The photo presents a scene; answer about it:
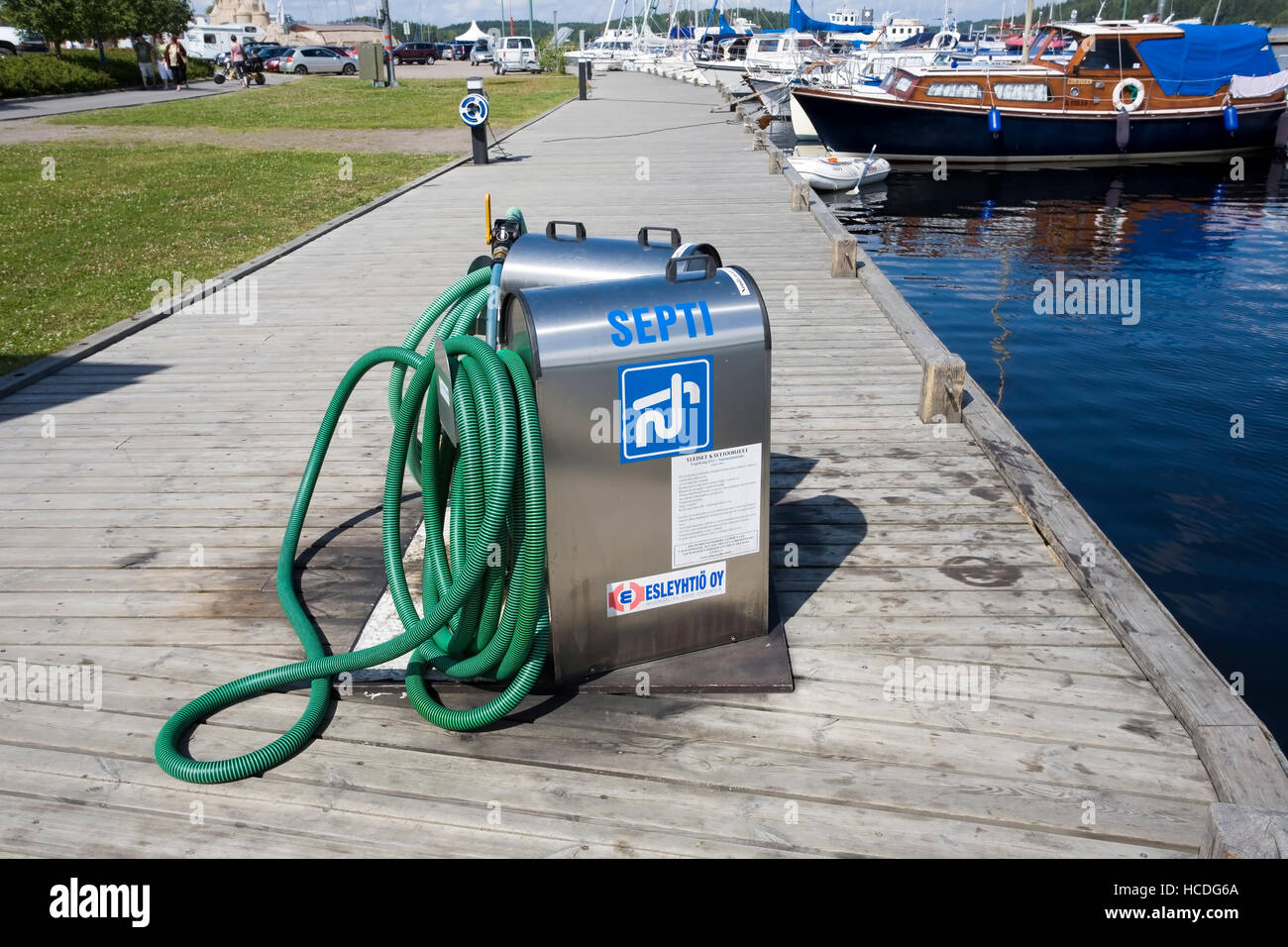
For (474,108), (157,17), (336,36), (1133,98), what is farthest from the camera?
(336,36)

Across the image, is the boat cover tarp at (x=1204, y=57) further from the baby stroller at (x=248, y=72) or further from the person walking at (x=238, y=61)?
the person walking at (x=238, y=61)

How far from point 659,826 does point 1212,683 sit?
2.03 meters

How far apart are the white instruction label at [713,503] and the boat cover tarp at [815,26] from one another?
5942cm

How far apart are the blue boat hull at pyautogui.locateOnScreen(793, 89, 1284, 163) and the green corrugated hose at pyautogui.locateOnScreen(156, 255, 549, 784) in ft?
85.3

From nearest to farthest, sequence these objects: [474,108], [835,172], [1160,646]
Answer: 1. [1160,646]
2. [474,108]
3. [835,172]

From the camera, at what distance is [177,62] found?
41.6 metres

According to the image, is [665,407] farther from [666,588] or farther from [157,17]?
[157,17]

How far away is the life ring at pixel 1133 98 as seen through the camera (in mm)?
27703

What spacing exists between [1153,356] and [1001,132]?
16.8 m

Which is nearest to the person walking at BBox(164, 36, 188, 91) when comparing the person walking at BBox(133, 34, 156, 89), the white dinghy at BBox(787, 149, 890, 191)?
the person walking at BBox(133, 34, 156, 89)

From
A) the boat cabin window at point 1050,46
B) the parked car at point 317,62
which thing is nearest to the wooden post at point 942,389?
the boat cabin window at point 1050,46

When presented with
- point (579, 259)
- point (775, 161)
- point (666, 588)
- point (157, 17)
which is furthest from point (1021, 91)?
point (157, 17)

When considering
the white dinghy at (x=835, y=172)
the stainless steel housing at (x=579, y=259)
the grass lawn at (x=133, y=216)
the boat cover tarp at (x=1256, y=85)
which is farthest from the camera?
the boat cover tarp at (x=1256, y=85)
